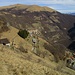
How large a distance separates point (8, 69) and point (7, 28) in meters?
52.3

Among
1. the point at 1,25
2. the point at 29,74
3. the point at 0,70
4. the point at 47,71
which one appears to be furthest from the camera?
the point at 1,25

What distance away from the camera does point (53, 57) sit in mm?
62719

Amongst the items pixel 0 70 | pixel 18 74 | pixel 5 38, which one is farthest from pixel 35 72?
pixel 5 38

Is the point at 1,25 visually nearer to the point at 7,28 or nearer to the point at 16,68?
the point at 7,28

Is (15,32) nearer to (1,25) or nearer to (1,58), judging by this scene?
(1,25)

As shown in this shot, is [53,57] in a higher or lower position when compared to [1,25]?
lower

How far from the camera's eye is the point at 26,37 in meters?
68.3

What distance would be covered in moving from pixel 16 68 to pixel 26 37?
52.2 m

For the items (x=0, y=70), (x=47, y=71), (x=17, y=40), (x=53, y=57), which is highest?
(x=0, y=70)

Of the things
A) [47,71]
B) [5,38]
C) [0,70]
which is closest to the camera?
[0,70]

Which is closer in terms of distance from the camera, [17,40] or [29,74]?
[29,74]

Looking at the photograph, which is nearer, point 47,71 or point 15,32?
point 47,71

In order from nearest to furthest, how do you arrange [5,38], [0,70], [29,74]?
[0,70]
[29,74]
[5,38]

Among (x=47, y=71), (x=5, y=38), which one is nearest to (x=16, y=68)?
(x=47, y=71)
